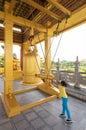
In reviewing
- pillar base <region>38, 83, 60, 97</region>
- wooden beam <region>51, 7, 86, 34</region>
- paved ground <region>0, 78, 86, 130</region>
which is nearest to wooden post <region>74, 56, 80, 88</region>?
pillar base <region>38, 83, 60, 97</region>

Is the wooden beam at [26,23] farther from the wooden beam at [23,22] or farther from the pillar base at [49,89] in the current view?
the pillar base at [49,89]

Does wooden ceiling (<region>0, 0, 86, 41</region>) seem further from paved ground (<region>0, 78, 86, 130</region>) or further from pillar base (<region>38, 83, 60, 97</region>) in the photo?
paved ground (<region>0, 78, 86, 130</region>)

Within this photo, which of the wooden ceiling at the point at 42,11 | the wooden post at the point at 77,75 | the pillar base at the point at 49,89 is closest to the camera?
the wooden ceiling at the point at 42,11

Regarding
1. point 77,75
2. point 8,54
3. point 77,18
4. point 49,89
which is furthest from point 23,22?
point 77,75

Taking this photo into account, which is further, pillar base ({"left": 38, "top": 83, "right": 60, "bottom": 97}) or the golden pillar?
pillar base ({"left": 38, "top": 83, "right": 60, "bottom": 97})

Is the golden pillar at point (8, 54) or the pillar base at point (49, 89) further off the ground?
the golden pillar at point (8, 54)

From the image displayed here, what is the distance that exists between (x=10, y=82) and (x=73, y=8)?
10.5 ft

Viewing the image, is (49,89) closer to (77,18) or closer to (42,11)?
(42,11)

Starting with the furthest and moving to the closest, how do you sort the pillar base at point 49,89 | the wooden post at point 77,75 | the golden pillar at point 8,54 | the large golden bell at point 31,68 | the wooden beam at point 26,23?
the large golden bell at point 31,68, the wooden post at point 77,75, the pillar base at point 49,89, the wooden beam at point 26,23, the golden pillar at point 8,54

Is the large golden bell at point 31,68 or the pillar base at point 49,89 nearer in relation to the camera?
the pillar base at point 49,89

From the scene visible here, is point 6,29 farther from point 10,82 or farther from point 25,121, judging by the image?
point 25,121

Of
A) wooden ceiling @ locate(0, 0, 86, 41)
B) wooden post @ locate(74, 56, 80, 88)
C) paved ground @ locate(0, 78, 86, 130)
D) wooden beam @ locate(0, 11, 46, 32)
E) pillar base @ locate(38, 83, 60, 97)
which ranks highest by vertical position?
wooden ceiling @ locate(0, 0, 86, 41)

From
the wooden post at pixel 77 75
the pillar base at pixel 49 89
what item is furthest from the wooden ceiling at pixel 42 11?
the pillar base at pixel 49 89

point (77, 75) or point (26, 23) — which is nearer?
point (26, 23)
